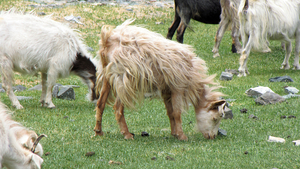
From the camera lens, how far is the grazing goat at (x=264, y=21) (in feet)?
30.1

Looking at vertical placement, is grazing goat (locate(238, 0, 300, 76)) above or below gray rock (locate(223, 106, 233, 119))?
above

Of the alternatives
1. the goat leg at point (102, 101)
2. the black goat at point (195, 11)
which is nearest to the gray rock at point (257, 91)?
the goat leg at point (102, 101)

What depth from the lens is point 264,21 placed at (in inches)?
363

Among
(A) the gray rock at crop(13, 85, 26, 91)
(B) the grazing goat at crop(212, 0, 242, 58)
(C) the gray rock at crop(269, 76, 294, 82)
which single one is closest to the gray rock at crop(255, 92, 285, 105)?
(C) the gray rock at crop(269, 76, 294, 82)

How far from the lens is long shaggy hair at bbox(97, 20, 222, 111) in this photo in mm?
5074

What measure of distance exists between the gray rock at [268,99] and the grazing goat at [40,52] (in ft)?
11.3

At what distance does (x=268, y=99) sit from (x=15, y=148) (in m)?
5.30

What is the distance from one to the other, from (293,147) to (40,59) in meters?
5.01

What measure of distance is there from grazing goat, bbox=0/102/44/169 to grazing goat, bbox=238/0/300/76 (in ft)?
22.7

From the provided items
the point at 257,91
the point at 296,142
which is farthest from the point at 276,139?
the point at 257,91

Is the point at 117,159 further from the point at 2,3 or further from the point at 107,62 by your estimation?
the point at 2,3

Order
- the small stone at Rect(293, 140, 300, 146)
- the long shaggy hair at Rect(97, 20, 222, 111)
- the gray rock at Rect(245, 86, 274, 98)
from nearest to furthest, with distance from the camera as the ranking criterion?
the small stone at Rect(293, 140, 300, 146) → the long shaggy hair at Rect(97, 20, 222, 111) → the gray rock at Rect(245, 86, 274, 98)

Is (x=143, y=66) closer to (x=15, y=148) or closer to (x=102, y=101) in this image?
(x=102, y=101)

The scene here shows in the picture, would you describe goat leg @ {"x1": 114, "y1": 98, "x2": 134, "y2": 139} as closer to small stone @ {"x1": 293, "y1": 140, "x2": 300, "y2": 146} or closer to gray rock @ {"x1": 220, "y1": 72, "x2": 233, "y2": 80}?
small stone @ {"x1": 293, "y1": 140, "x2": 300, "y2": 146}
